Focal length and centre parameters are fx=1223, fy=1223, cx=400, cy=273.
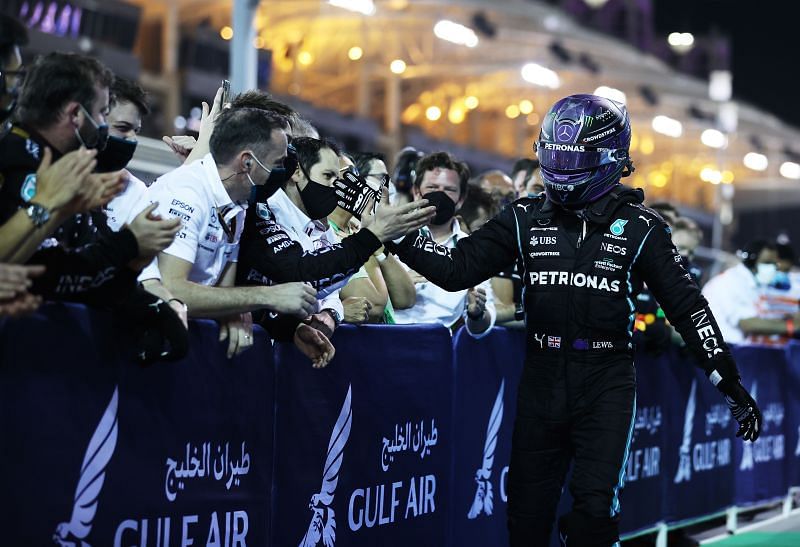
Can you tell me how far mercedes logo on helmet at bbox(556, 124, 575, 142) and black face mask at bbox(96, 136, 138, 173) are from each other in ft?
6.75

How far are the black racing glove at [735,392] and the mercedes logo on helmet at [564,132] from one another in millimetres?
1169

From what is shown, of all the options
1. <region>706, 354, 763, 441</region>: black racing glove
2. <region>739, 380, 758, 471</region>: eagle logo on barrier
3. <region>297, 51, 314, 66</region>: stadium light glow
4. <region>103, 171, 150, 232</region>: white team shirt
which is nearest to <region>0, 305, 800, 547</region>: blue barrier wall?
<region>103, 171, 150, 232</region>: white team shirt

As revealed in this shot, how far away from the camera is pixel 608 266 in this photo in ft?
17.6

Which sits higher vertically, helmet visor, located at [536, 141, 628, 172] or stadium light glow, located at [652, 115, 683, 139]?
stadium light glow, located at [652, 115, 683, 139]

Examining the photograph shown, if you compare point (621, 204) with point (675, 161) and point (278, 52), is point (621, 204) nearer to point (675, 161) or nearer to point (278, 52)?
point (278, 52)

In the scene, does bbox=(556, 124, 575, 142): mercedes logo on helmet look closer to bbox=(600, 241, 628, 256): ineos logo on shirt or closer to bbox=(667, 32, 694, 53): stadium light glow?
bbox=(600, 241, 628, 256): ineos logo on shirt

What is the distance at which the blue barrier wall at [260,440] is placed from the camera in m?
3.79

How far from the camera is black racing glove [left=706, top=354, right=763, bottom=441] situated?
5.38 metres

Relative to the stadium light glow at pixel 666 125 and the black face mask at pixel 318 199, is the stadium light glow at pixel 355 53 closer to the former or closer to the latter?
the stadium light glow at pixel 666 125

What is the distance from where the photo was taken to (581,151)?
544cm

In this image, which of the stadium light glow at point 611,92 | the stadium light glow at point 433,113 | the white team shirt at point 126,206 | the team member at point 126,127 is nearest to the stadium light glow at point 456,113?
the stadium light glow at point 433,113

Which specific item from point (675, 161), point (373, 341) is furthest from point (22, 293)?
point (675, 161)

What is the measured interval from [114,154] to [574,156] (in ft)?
7.02

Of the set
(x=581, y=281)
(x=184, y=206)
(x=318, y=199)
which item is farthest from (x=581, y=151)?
(x=184, y=206)
